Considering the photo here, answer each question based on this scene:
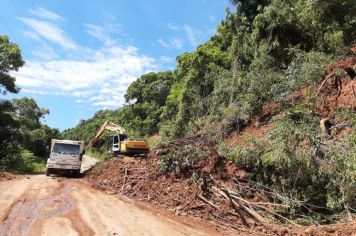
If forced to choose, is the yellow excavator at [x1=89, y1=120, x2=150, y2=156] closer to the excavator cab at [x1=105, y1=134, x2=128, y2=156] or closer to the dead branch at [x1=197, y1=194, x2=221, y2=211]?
the excavator cab at [x1=105, y1=134, x2=128, y2=156]

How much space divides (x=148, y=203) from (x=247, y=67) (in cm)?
1420

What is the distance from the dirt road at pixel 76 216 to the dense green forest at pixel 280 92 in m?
3.51

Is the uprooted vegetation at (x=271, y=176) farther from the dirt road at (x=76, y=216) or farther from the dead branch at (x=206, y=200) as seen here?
the dirt road at (x=76, y=216)

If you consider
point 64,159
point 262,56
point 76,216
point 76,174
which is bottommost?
point 76,216

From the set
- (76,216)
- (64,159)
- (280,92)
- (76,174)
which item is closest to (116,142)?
(76,174)

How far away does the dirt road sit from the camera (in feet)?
28.9

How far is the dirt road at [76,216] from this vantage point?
8.82 meters

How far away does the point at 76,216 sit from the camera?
10234mm

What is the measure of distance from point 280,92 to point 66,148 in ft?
38.4

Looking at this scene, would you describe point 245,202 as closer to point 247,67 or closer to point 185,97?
point 247,67

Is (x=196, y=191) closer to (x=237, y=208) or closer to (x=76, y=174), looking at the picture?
(x=237, y=208)

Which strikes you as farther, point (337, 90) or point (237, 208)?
point (337, 90)

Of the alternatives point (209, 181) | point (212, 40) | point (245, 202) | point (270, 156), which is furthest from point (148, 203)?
point (212, 40)

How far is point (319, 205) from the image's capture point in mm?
11766
